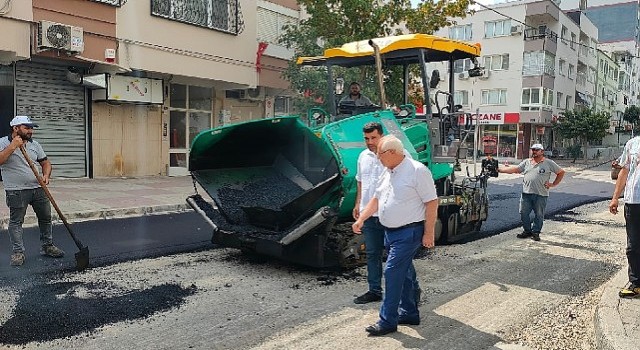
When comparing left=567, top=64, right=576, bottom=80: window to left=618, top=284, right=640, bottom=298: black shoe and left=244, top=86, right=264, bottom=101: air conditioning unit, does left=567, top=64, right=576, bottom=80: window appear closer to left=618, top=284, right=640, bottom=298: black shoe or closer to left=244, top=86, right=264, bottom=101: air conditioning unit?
left=244, top=86, right=264, bottom=101: air conditioning unit

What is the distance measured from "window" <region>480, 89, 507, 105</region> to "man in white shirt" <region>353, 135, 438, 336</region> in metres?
39.2

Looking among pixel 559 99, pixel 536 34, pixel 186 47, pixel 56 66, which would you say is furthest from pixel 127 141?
pixel 559 99

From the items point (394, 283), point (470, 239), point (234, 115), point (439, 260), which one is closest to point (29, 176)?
point (394, 283)

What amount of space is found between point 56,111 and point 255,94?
7370 millimetres

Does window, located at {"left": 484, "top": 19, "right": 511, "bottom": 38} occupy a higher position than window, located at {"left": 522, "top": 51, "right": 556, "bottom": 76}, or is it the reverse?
window, located at {"left": 484, "top": 19, "right": 511, "bottom": 38}

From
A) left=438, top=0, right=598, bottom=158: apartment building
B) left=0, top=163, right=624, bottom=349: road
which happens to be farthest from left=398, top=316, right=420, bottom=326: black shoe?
left=438, top=0, right=598, bottom=158: apartment building

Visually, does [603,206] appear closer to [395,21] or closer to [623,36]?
[395,21]

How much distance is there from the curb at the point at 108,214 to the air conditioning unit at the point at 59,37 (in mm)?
4964

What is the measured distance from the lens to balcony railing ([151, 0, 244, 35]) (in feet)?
51.3

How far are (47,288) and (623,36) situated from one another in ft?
237

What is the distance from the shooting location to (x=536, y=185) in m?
8.37

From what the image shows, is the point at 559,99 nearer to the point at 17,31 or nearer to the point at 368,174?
the point at 17,31

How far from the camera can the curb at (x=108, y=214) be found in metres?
9.00

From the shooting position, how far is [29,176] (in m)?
6.21
